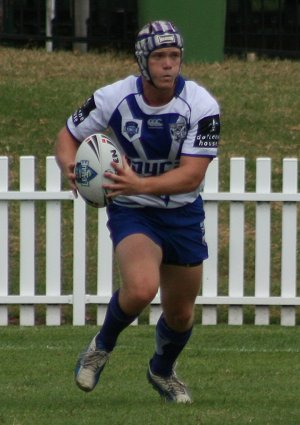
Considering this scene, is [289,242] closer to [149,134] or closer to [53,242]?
[53,242]

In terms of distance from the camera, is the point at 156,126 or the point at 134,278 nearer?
the point at 134,278

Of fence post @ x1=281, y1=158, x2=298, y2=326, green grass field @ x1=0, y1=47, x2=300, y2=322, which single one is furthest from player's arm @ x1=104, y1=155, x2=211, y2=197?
green grass field @ x1=0, y1=47, x2=300, y2=322

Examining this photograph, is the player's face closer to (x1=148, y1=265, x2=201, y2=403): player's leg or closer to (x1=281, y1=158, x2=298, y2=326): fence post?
(x1=148, y1=265, x2=201, y2=403): player's leg

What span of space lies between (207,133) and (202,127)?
0.12ft

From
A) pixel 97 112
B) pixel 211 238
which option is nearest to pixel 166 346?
pixel 97 112

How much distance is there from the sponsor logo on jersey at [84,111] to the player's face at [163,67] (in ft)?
1.22

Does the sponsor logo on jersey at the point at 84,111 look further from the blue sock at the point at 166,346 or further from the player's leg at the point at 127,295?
the blue sock at the point at 166,346

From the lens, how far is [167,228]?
22.2 ft

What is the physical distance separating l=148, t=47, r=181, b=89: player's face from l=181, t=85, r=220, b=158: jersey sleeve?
199 millimetres

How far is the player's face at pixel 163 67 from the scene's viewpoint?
21.4ft

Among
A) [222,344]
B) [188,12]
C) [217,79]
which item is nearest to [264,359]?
[222,344]

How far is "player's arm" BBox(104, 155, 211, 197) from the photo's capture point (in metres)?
6.35

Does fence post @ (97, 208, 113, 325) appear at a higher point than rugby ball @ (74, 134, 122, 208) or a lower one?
lower

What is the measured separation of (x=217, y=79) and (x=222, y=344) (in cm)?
800
